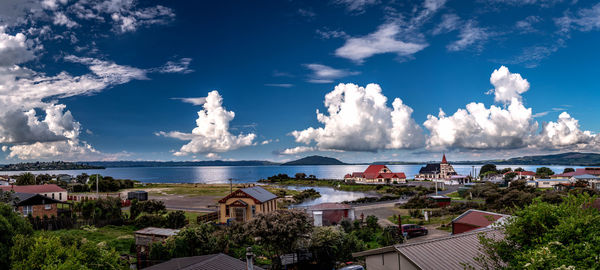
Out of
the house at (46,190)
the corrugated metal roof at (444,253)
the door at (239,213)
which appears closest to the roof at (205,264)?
the corrugated metal roof at (444,253)

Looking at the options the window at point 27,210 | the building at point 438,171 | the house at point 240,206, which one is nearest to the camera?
the window at point 27,210

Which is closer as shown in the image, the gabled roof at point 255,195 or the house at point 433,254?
the house at point 433,254

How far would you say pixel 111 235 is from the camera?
31359 mm

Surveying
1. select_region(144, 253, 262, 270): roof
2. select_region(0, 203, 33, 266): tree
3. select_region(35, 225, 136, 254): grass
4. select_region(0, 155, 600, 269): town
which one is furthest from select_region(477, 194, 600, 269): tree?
select_region(35, 225, 136, 254): grass

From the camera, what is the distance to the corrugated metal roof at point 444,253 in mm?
13453

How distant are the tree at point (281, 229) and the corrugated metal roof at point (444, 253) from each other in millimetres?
9561

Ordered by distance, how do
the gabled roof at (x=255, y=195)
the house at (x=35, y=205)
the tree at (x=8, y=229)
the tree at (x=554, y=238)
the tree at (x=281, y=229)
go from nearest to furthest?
the tree at (x=554, y=238)
the tree at (x=8, y=229)
the tree at (x=281, y=229)
the house at (x=35, y=205)
the gabled roof at (x=255, y=195)

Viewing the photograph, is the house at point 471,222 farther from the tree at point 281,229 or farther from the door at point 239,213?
the door at point 239,213

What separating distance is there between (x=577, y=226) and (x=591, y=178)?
96.6 m

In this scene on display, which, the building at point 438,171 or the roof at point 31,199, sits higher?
the roof at point 31,199

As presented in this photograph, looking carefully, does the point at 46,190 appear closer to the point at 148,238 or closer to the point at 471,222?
the point at 148,238

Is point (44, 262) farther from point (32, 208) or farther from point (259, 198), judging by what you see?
point (32, 208)

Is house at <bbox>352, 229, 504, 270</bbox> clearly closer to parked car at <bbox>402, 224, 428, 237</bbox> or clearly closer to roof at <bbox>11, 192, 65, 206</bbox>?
parked car at <bbox>402, 224, 428, 237</bbox>

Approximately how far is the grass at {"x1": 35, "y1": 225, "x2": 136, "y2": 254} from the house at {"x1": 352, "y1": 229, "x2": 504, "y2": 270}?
1911cm
